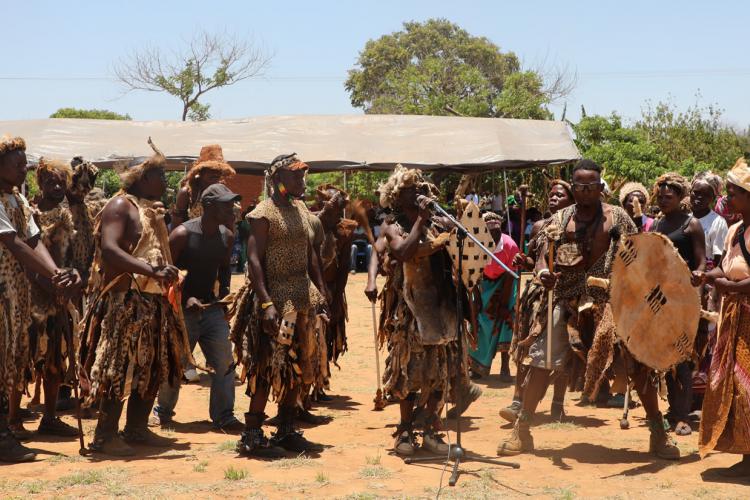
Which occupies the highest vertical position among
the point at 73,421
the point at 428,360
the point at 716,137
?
the point at 716,137

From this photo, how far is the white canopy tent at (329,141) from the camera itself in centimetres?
1922

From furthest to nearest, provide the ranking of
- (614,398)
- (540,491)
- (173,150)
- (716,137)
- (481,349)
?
(716,137)
(173,150)
(481,349)
(614,398)
(540,491)

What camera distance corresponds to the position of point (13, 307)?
671 centimetres

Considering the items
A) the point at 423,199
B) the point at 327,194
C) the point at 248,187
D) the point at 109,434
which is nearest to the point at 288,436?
the point at 109,434

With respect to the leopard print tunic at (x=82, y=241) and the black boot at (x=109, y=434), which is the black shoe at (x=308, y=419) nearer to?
the black boot at (x=109, y=434)

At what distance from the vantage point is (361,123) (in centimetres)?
2138

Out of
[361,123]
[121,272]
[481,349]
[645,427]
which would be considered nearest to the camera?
[121,272]

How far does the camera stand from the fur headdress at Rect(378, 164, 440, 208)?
6.85 metres

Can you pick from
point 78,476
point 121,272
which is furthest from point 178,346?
point 78,476

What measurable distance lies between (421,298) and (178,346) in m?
1.85

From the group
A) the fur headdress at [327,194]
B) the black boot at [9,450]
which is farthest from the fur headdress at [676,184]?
the black boot at [9,450]

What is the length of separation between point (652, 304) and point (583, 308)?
48 centimetres

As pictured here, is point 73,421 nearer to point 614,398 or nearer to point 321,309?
point 321,309

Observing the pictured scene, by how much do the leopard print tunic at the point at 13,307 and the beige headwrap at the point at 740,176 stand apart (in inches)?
191
